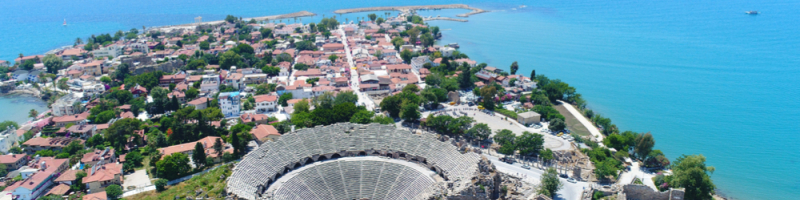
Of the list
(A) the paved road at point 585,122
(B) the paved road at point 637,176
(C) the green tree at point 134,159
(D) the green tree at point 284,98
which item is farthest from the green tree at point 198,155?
(A) the paved road at point 585,122

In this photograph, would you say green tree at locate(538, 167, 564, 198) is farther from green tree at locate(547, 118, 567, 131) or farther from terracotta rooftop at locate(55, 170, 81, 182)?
terracotta rooftop at locate(55, 170, 81, 182)

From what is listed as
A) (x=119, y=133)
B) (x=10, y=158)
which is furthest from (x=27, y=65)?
(x=119, y=133)

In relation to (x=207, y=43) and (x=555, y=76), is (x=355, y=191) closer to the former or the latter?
(x=555, y=76)

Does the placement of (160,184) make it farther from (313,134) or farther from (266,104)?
(266,104)

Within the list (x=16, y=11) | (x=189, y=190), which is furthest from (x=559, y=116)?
(x=16, y=11)

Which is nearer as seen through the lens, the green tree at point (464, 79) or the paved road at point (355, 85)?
the paved road at point (355, 85)

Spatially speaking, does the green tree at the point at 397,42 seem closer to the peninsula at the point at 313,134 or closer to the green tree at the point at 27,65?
the peninsula at the point at 313,134
